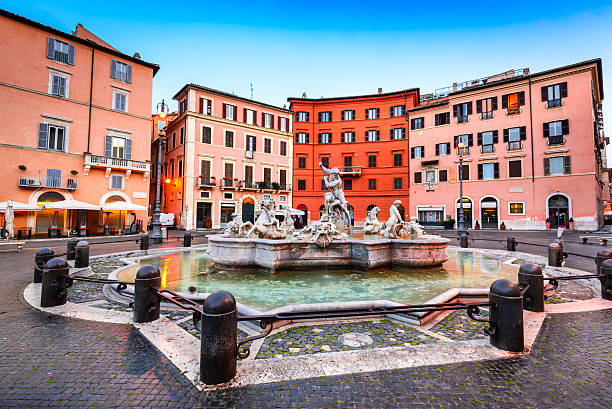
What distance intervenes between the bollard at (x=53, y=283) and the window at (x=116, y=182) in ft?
76.7

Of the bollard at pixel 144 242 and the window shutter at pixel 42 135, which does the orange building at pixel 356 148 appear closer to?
the window shutter at pixel 42 135

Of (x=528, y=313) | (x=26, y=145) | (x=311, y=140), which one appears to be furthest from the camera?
(x=311, y=140)

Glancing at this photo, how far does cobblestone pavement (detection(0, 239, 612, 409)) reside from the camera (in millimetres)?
2393

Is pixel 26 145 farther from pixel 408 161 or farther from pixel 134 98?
pixel 408 161

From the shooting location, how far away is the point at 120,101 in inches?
993

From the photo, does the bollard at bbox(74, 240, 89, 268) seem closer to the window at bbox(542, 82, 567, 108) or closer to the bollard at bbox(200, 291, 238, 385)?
the bollard at bbox(200, 291, 238, 385)

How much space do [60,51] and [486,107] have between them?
41005 millimetres

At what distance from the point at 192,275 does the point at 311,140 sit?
33432 mm

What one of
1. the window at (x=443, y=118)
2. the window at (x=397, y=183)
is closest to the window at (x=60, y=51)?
the window at (x=397, y=183)

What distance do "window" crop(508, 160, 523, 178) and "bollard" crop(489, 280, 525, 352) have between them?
32.9 metres

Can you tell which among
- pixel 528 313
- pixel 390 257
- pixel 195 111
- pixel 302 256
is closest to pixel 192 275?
pixel 302 256

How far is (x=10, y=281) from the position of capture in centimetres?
677

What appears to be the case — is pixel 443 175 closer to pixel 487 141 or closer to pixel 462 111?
pixel 487 141

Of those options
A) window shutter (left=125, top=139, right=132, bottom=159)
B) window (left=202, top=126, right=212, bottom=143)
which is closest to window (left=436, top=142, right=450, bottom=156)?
window (left=202, top=126, right=212, bottom=143)
